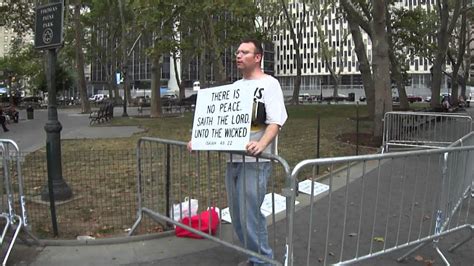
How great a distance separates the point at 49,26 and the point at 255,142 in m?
4.55

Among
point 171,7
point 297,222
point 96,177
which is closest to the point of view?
point 297,222

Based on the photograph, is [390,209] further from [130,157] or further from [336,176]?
[130,157]

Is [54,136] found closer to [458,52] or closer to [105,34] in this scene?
[458,52]

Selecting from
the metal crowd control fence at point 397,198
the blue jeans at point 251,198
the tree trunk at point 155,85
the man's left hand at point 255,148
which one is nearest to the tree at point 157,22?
the tree trunk at point 155,85

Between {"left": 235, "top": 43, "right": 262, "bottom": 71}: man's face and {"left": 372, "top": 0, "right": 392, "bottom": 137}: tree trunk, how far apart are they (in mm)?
11315

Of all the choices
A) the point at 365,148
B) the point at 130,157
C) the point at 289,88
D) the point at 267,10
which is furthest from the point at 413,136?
the point at 289,88

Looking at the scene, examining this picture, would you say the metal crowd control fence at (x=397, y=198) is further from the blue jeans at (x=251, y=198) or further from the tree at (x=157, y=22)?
the tree at (x=157, y=22)

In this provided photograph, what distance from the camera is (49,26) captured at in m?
7.52

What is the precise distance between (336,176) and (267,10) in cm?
4491

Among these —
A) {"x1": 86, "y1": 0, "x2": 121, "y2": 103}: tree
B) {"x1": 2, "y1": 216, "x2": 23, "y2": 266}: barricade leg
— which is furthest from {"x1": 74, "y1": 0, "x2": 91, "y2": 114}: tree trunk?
{"x1": 2, "y1": 216, "x2": 23, "y2": 266}: barricade leg

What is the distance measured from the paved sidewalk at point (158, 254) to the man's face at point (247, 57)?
1975mm

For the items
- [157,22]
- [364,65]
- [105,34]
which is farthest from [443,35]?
[105,34]

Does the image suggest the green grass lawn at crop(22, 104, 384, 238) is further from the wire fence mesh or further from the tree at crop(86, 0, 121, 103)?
the tree at crop(86, 0, 121, 103)

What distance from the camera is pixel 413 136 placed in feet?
45.1
